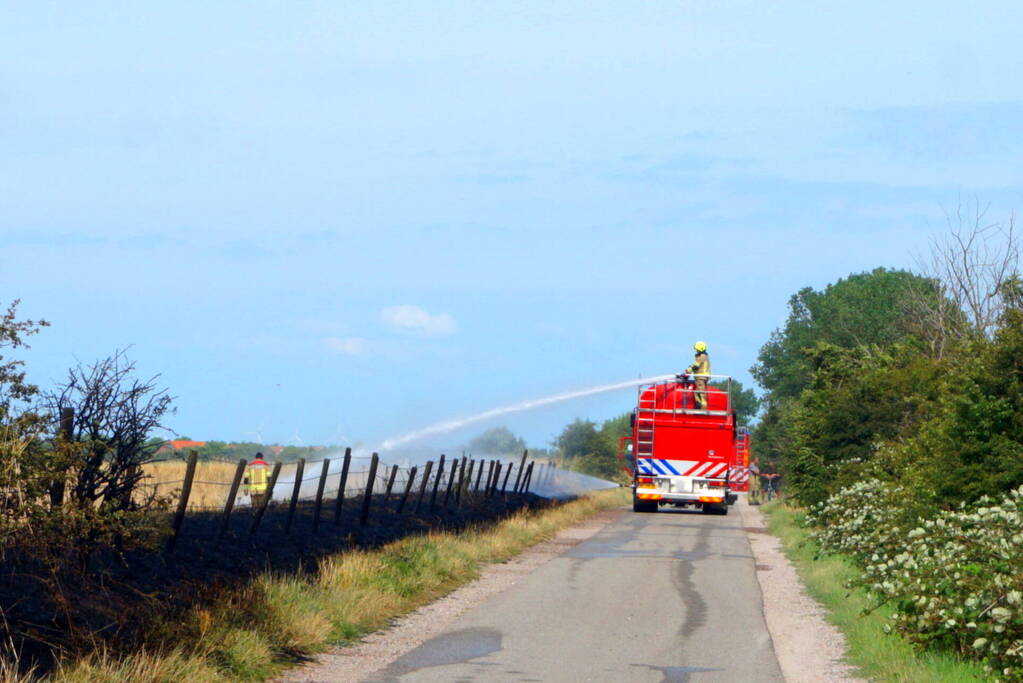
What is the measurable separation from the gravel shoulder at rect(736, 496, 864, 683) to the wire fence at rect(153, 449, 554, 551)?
241 inches

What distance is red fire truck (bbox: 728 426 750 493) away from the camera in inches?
1367

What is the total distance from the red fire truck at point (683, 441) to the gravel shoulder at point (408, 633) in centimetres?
1114

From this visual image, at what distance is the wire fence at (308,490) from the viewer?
1497 centimetres

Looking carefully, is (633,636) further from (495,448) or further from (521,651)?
(495,448)

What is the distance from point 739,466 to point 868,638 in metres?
23.0

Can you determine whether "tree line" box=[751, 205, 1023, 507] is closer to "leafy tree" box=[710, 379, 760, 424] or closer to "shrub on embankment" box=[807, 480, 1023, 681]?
"shrub on embankment" box=[807, 480, 1023, 681]

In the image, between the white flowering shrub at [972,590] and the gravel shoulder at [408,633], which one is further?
the gravel shoulder at [408,633]

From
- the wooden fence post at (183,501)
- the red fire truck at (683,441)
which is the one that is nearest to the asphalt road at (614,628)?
the wooden fence post at (183,501)

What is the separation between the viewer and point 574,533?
29719 mm

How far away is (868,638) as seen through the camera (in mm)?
12352

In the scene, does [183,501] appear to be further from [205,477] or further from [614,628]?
[205,477]

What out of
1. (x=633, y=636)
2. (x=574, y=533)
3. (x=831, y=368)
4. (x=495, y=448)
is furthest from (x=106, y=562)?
(x=495, y=448)

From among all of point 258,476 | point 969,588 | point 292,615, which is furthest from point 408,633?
point 258,476

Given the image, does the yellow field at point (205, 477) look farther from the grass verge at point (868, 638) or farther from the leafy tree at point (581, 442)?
the leafy tree at point (581, 442)
